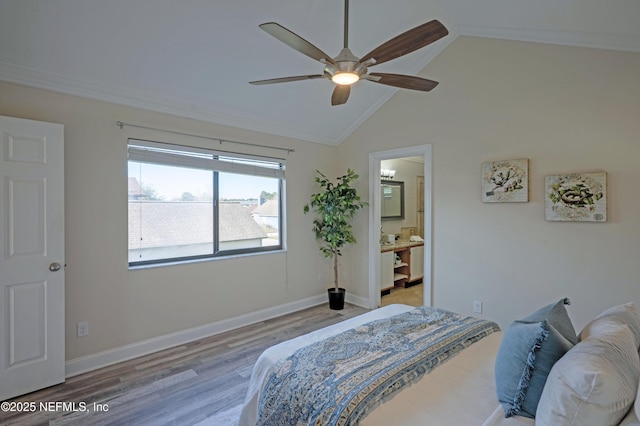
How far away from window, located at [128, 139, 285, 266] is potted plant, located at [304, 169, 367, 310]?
58 cm

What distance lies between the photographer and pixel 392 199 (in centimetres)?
597

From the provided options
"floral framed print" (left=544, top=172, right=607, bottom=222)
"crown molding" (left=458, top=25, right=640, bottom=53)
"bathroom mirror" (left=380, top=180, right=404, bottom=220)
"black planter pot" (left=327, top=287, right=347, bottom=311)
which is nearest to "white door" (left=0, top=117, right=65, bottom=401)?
"black planter pot" (left=327, top=287, right=347, bottom=311)

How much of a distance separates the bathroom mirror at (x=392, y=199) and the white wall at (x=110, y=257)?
2.97m

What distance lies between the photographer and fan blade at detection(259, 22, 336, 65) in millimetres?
1693

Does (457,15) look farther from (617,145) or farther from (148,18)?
(148,18)

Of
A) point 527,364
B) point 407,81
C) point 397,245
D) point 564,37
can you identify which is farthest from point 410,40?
point 397,245

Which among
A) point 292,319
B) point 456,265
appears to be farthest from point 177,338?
point 456,265

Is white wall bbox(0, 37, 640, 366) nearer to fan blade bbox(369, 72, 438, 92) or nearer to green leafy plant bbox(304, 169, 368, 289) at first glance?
green leafy plant bbox(304, 169, 368, 289)

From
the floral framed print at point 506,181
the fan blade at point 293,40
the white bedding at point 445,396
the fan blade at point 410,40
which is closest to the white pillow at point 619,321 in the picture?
the white bedding at point 445,396

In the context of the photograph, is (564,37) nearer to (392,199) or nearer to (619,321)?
(619,321)

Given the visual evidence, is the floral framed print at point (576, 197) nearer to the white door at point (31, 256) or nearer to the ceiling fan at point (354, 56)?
the ceiling fan at point (354, 56)

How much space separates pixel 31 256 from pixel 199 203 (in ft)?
4.92

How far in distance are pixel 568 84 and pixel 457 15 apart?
48.0 inches

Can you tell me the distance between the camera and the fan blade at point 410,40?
1.67 m
